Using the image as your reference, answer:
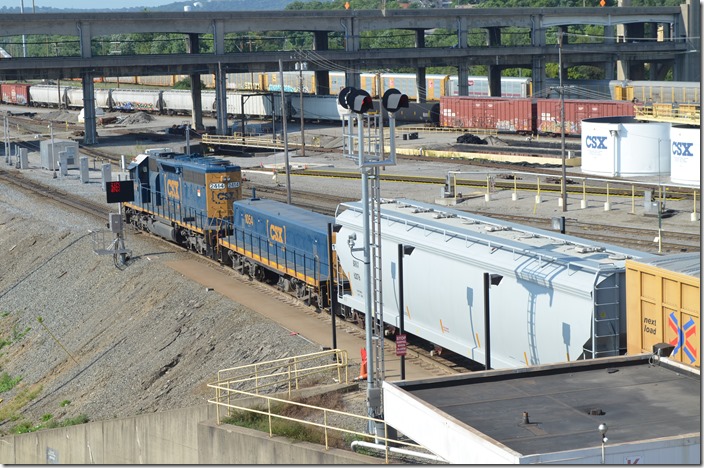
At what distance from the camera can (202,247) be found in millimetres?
44406

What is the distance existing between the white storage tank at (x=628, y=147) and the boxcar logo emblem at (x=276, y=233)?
2530 cm

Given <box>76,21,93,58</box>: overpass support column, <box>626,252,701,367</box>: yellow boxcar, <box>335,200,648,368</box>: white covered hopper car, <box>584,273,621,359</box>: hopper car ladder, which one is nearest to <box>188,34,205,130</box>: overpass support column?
<box>76,21,93,58</box>: overpass support column

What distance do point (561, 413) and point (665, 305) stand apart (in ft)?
15.7

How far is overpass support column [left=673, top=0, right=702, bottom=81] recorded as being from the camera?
118000 mm

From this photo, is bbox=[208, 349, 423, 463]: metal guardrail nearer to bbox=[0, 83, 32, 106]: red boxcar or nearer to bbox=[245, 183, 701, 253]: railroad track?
bbox=[245, 183, 701, 253]: railroad track

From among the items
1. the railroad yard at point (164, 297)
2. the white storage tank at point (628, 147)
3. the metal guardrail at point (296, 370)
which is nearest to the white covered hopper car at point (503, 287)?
the railroad yard at point (164, 297)

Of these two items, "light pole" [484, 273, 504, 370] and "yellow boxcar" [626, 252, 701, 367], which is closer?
"yellow boxcar" [626, 252, 701, 367]

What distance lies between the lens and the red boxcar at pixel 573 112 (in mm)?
76562

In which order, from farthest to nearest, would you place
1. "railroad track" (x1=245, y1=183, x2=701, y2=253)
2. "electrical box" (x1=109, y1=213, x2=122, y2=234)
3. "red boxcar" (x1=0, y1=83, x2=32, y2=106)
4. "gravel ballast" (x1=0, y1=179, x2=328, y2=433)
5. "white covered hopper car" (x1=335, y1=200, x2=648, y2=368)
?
"red boxcar" (x1=0, y1=83, x2=32, y2=106)
"electrical box" (x1=109, y1=213, x2=122, y2=234)
"railroad track" (x1=245, y1=183, x2=701, y2=253)
"gravel ballast" (x1=0, y1=179, x2=328, y2=433)
"white covered hopper car" (x1=335, y1=200, x2=648, y2=368)

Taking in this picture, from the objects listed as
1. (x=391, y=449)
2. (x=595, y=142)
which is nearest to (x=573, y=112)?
(x=595, y=142)

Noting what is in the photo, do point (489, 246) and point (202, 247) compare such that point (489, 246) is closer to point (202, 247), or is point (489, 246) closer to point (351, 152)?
point (351, 152)

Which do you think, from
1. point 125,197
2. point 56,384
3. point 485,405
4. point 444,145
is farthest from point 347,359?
point 444,145

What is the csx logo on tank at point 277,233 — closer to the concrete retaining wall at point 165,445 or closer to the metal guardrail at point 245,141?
the concrete retaining wall at point 165,445

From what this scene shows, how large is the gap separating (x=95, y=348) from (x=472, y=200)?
25.3m
